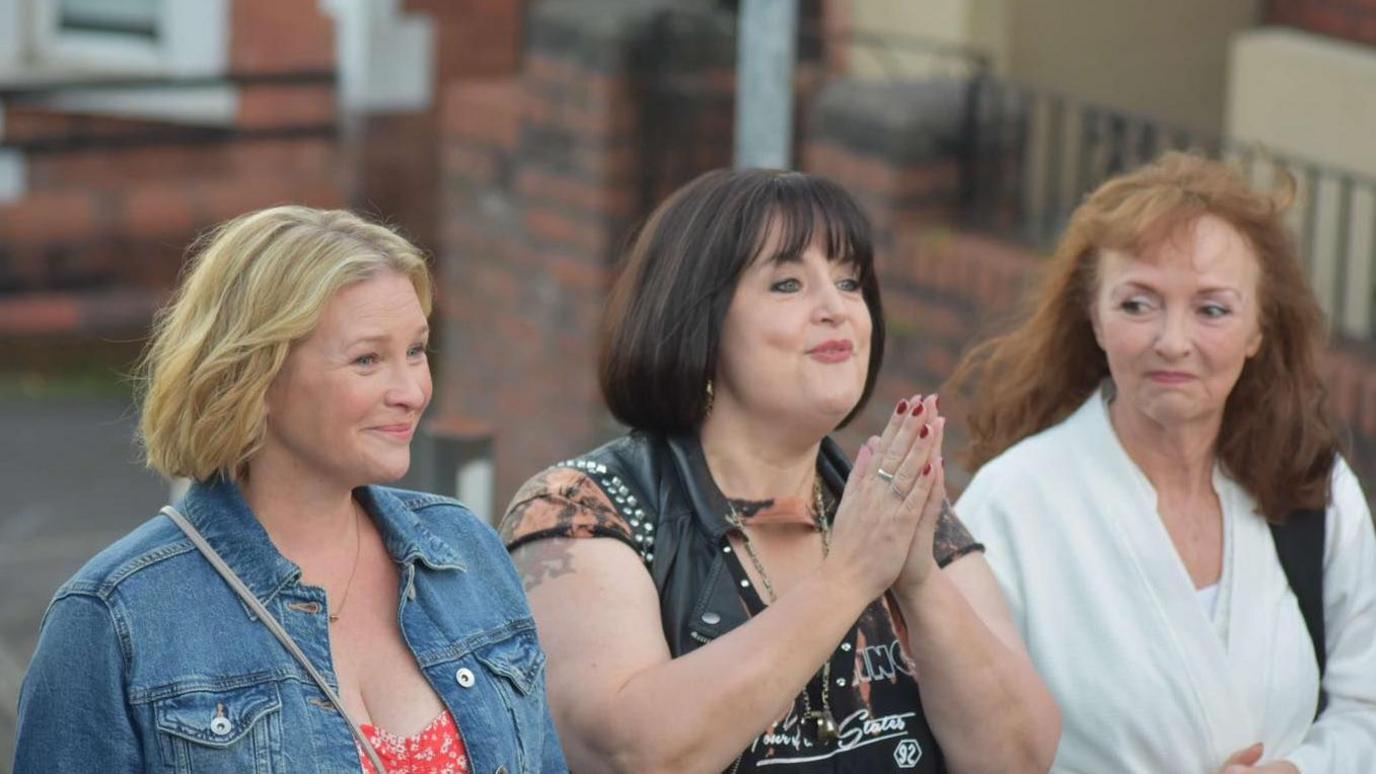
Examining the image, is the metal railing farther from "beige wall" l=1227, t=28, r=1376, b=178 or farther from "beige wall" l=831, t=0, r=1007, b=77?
"beige wall" l=831, t=0, r=1007, b=77

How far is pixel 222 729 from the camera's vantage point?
2854 mm

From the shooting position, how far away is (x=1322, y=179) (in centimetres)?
744

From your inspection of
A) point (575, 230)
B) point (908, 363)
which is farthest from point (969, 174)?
point (575, 230)

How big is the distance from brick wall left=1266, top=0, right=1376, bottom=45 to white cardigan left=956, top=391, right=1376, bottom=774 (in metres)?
4.15

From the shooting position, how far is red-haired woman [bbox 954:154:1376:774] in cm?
392

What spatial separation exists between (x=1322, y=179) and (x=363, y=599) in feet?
16.7

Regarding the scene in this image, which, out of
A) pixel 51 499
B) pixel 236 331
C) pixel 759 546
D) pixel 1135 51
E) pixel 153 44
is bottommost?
pixel 51 499

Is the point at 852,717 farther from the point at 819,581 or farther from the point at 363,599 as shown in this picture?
the point at 363,599

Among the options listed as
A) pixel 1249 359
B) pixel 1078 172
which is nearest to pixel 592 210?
pixel 1078 172

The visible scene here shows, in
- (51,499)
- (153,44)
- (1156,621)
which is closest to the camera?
(1156,621)

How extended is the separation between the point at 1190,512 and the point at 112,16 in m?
9.76

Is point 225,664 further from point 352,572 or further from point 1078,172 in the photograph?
point 1078,172

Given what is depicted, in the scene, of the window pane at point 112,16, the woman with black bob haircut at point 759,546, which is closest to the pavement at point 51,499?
the window pane at point 112,16

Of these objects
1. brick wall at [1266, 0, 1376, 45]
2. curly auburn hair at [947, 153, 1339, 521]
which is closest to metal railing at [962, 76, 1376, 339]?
brick wall at [1266, 0, 1376, 45]
